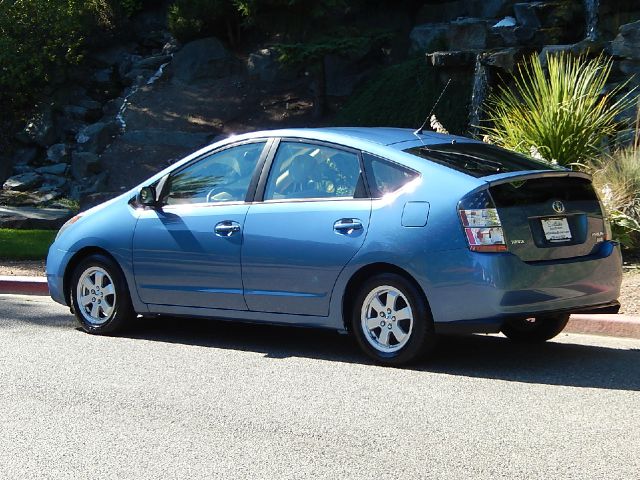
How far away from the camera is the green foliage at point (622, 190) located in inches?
429

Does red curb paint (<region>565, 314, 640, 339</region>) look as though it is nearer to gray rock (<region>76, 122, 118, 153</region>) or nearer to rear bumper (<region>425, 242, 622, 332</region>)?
rear bumper (<region>425, 242, 622, 332</region>)

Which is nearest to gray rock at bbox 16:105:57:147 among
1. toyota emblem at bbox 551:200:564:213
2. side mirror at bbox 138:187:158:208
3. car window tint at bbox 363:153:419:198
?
side mirror at bbox 138:187:158:208

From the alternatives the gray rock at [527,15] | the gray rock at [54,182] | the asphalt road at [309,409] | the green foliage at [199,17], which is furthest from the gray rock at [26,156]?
the asphalt road at [309,409]

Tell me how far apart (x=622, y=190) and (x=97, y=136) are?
61.3 ft

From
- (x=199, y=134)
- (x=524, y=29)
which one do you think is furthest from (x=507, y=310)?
(x=199, y=134)

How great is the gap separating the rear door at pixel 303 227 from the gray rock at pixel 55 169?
1945 cm

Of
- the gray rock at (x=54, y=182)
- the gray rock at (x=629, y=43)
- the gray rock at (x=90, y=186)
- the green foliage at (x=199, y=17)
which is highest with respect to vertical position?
the green foliage at (x=199, y=17)

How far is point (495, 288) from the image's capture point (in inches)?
266

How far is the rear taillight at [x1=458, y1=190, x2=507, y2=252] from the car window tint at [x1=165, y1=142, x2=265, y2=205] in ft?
6.34

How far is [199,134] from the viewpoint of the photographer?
26891 mm

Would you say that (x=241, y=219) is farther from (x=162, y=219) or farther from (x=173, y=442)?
(x=173, y=442)

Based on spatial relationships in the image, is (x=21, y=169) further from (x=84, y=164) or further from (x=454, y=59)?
(x=454, y=59)

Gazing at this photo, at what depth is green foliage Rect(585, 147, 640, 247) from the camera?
1091cm

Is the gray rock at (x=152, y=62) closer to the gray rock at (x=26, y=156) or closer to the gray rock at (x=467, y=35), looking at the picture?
the gray rock at (x=26, y=156)
